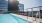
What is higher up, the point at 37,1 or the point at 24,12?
the point at 37,1

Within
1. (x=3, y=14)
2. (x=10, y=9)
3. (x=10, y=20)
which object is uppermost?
(x=10, y=9)

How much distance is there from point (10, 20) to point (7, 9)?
0.91ft

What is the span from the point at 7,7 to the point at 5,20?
31 cm

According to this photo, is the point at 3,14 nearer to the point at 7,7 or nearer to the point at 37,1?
the point at 7,7

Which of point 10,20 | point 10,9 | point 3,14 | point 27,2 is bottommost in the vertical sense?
point 10,20

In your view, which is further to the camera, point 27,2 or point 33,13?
point 33,13

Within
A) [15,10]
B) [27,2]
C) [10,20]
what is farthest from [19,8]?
[10,20]

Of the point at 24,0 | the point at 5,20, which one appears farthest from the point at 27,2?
the point at 5,20

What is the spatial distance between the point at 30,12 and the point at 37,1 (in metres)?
0.32

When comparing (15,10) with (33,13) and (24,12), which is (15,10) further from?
(33,13)

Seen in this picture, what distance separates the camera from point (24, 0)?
1.88 meters

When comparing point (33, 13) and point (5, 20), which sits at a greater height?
point (33, 13)

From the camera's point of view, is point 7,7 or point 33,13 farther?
point 33,13

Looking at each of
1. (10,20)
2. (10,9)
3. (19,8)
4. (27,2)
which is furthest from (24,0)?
(10,20)
